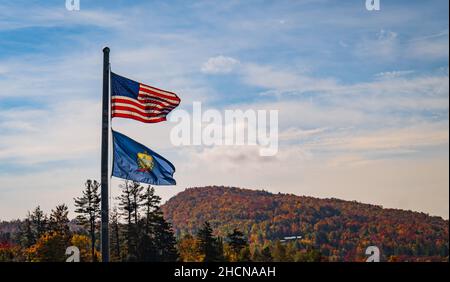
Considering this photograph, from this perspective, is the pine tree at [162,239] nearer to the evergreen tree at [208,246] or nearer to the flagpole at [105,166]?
the evergreen tree at [208,246]

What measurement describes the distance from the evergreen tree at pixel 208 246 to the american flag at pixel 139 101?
66788 millimetres

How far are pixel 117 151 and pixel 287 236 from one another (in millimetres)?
175645

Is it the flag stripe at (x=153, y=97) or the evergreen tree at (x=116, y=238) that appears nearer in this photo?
the flag stripe at (x=153, y=97)

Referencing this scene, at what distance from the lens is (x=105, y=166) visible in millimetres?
13508

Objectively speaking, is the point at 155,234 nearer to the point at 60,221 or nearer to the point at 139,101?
the point at 60,221

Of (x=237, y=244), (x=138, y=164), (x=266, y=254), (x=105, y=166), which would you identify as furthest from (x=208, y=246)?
(x=105, y=166)

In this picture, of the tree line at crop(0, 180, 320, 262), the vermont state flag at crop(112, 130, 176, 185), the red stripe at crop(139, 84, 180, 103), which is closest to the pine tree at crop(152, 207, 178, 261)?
the tree line at crop(0, 180, 320, 262)

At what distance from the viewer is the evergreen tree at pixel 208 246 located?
3248 inches

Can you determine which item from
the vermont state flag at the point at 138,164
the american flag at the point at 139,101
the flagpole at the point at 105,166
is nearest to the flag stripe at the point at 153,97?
the american flag at the point at 139,101

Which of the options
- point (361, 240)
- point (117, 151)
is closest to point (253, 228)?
point (361, 240)

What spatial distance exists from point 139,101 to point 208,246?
71.8 metres
